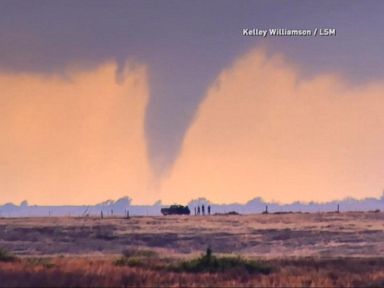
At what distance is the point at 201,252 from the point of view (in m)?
81.2

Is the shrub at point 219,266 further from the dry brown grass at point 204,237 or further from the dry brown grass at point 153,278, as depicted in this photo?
the dry brown grass at point 204,237

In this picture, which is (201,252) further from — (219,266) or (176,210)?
(176,210)

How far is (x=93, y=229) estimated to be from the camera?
101875 mm

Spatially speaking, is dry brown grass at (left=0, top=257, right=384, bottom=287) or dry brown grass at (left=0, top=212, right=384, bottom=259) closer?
dry brown grass at (left=0, top=257, right=384, bottom=287)

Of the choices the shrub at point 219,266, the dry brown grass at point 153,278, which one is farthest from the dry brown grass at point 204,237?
the dry brown grass at point 153,278

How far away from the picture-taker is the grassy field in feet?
114

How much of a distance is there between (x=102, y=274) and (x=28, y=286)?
15.0 ft

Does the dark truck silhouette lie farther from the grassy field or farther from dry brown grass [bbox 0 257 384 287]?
dry brown grass [bbox 0 257 384 287]

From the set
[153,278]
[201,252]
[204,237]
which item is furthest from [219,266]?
[204,237]

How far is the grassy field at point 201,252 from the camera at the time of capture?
34750 mm

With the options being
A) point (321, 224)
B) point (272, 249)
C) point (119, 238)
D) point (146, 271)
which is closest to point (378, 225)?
point (321, 224)

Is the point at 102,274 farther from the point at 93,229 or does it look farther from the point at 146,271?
the point at 93,229

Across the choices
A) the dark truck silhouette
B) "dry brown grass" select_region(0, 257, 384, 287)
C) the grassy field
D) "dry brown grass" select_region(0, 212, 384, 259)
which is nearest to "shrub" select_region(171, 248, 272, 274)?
the grassy field

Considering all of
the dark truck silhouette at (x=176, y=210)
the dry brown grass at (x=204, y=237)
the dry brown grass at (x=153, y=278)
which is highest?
the dark truck silhouette at (x=176, y=210)
